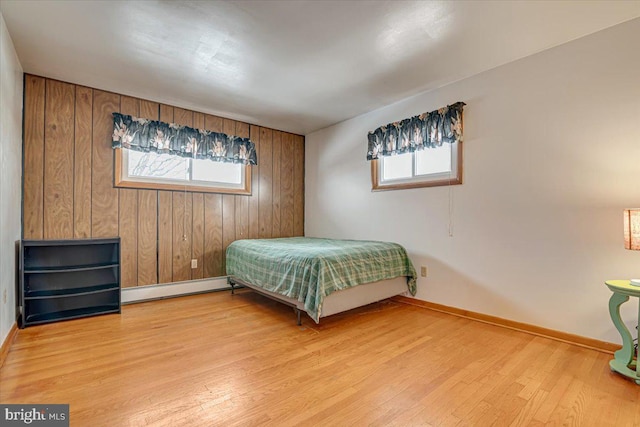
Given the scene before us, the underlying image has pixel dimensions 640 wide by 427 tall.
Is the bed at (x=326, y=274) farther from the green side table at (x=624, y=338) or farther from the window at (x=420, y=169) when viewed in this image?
the green side table at (x=624, y=338)

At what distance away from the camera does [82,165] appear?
3.23 meters

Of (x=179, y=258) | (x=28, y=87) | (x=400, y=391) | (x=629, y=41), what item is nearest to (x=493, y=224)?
(x=629, y=41)

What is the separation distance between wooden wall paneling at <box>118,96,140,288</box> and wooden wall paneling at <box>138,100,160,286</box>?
1.6 inches

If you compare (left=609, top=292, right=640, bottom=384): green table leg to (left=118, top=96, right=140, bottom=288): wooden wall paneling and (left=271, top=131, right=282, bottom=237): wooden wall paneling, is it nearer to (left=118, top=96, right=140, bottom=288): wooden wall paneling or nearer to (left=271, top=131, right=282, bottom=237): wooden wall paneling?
(left=271, top=131, right=282, bottom=237): wooden wall paneling

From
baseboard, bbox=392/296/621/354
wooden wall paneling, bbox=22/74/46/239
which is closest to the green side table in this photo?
baseboard, bbox=392/296/621/354

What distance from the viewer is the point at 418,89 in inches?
131

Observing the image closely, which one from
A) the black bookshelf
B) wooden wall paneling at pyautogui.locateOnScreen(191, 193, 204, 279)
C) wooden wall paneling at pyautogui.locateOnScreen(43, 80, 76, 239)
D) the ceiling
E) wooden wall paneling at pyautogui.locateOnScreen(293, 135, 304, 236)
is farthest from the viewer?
wooden wall paneling at pyautogui.locateOnScreen(293, 135, 304, 236)

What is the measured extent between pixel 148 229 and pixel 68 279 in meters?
0.89

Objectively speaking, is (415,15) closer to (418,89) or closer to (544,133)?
(418,89)

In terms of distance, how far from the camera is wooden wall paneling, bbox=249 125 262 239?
452cm

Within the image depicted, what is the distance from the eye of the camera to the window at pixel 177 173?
352 cm

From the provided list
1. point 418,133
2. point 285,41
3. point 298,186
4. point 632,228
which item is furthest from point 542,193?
point 298,186

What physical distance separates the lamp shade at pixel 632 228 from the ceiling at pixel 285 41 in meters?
1.38

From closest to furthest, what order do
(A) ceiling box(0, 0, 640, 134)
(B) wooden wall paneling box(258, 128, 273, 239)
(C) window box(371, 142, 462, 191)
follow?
(A) ceiling box(0, 0, 640, 134)
(C) window box(371, 142, 462, 191)
(B) wooden wall paneling box(258, 128, 273, 239)
